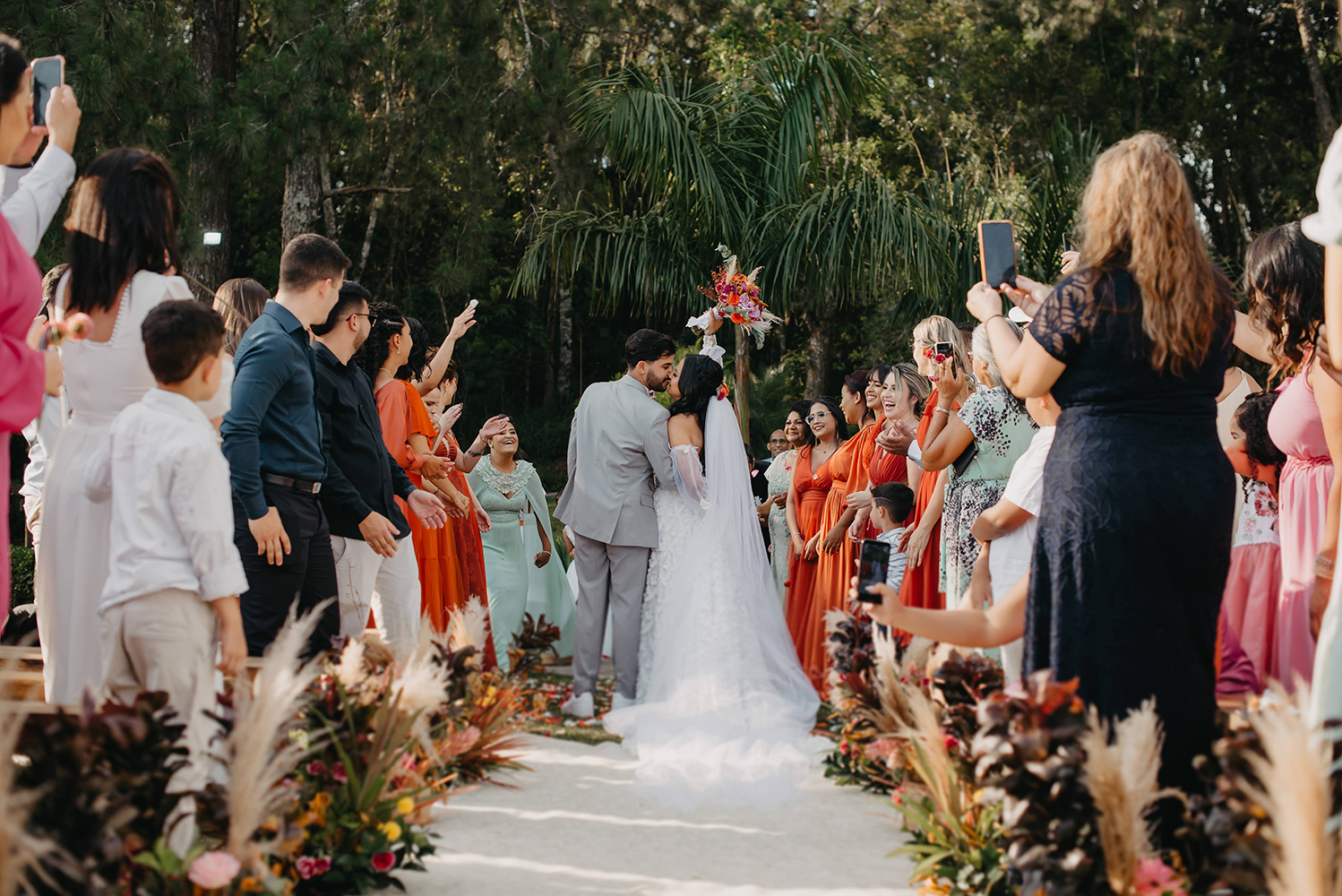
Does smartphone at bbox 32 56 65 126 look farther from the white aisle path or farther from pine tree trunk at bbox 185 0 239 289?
pine tree trunk at bbox 185 0 239 289

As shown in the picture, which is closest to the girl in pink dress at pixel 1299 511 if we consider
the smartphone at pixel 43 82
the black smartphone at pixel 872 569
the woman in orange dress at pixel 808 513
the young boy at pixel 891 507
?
the black smartphone at pixel 872 569

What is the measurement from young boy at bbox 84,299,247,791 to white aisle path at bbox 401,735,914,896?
91 centimetres

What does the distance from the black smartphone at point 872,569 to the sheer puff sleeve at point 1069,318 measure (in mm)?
654

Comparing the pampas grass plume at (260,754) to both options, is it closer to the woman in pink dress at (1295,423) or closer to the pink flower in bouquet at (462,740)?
the pink flower in bouquet at (462,740)

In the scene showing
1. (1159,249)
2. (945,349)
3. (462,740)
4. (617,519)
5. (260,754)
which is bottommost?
(462,740)

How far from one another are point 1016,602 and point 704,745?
2206 millimetres

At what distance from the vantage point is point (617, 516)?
19.9 ft

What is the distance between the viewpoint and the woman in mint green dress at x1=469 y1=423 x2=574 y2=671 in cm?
767

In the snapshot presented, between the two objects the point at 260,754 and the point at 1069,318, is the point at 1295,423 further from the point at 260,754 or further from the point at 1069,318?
the point at 260,754

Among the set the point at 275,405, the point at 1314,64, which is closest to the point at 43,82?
the point at 275,405

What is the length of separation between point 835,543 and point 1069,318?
422 centimetres

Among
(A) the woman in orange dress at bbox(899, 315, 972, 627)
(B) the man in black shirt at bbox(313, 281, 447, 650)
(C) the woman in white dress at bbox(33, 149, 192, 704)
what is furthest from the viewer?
(A) the woman in orange dress at bbox(899, 315, 972, 627)

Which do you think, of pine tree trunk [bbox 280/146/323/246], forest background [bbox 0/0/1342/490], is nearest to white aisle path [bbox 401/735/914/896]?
forest background [bbox 0/0/1342/490]

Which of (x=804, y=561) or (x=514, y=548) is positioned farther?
(x=514, y=548)
